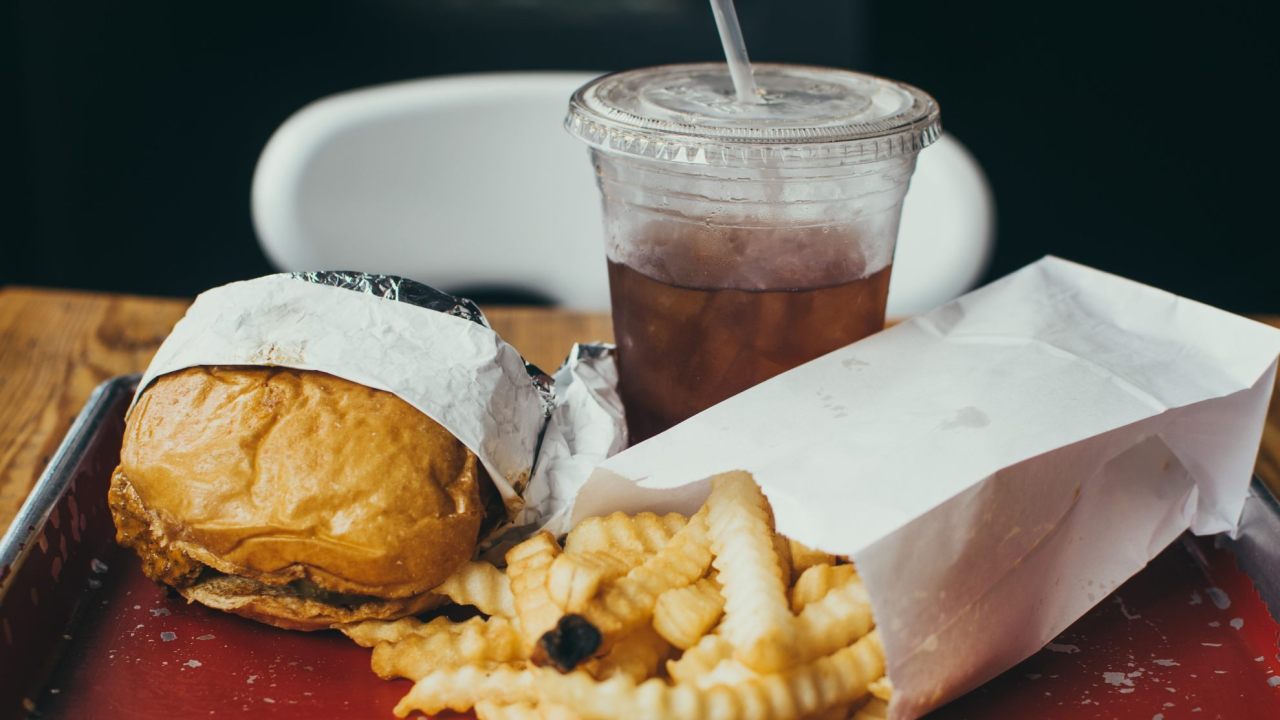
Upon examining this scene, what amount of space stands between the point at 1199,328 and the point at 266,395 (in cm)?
83

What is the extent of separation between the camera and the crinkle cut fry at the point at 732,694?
2.30 feet

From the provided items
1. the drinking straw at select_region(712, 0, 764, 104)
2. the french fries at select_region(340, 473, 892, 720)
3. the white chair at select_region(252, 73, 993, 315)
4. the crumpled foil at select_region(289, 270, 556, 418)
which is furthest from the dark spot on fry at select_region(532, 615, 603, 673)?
the white chair at select_region(252, 73, 993, 315)

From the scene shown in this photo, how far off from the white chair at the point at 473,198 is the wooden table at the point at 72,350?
1.06 ft

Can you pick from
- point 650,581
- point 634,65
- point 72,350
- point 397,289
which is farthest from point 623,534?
point 634,65

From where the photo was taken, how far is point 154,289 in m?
2.97

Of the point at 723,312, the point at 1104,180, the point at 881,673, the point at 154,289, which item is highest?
the point at 723,312

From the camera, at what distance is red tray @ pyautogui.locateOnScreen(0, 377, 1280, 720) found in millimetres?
844

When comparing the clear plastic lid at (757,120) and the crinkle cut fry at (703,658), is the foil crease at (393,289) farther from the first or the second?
the crinkle cut fry at (703,658)

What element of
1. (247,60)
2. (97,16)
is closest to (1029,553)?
(247,60)

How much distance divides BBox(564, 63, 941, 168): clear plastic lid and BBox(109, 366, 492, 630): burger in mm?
321

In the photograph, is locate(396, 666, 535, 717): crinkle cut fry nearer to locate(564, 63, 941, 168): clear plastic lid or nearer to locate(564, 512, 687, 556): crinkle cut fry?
locate(564, 512, 687, 556): crinkle cut fry

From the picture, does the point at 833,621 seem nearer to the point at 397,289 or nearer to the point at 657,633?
the point at 657,633

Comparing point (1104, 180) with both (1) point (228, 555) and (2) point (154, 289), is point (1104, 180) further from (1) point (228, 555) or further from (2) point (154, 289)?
(1) point (228, 555)

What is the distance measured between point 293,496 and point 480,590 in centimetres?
16
